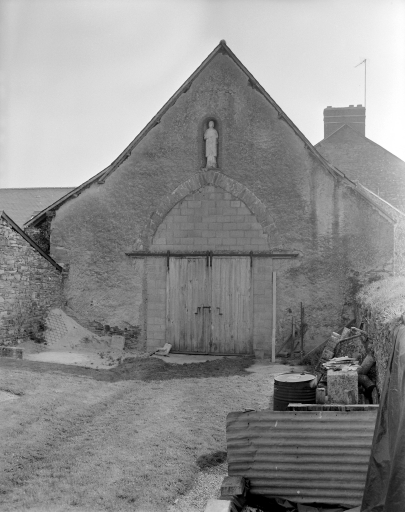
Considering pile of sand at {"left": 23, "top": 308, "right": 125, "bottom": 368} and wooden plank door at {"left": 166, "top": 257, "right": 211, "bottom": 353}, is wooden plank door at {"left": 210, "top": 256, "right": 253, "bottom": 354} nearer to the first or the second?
wooden plank door at {"left": 166, "top": 257, "right": 211, "bottom": 353}

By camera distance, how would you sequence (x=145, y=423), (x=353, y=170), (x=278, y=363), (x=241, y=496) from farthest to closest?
(x=353, y=170)
(x=278, y=363)
(x=145, y=423)
(x=241, y=496)

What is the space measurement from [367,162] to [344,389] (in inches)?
716

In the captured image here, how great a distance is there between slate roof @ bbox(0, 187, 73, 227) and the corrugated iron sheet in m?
18.9

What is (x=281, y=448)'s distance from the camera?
493 centimetres

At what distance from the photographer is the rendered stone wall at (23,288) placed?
446 inches

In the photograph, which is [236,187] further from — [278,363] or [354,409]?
[354,409]

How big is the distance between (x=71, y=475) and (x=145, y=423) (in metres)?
1.85

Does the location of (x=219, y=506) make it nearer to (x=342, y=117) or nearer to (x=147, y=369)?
(x=147, y=369)

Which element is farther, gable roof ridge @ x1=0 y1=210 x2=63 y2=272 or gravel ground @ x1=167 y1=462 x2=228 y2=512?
gable roof ridge @ x1=0 y1=210 x2=63 y2=272

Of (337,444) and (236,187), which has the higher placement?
(236,187)

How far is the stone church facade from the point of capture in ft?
39.8

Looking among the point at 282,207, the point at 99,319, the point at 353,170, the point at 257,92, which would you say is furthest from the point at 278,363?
the point at 353,170

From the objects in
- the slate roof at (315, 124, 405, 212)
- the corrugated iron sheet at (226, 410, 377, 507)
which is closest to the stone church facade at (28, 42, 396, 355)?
the corrugated iron sheet at (226, 410, 377, 507)

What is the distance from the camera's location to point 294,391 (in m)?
6.43
